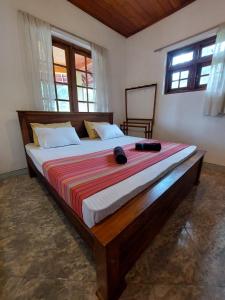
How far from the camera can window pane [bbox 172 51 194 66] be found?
2.64 metres

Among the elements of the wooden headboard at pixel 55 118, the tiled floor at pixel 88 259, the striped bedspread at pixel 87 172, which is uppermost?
the wooden headboard at pixel 55 118

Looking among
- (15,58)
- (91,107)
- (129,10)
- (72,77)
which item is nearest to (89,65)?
(72,77)

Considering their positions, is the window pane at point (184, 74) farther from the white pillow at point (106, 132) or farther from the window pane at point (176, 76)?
the white pillow at point (106, 132)

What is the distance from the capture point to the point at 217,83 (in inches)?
89.0

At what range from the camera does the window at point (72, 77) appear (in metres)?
2.60

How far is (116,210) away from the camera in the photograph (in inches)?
31.7

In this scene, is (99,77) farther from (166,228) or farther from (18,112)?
(166,228)

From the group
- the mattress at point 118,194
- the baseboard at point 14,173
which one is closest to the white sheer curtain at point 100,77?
the baseboard at point 14,173

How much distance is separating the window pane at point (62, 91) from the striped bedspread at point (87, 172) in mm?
1707

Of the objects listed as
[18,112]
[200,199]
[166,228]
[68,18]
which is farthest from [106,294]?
[68,18]

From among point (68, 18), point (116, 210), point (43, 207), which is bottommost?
point (43, 207)

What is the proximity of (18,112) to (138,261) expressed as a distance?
2274mm

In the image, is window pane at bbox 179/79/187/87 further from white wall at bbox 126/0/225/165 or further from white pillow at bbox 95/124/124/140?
white pillow at bbox 95/124/124/140

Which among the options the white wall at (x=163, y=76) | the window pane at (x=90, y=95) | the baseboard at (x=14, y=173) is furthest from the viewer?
the window pane at (x=90, y=95)
